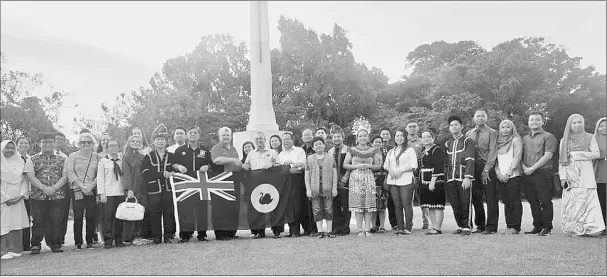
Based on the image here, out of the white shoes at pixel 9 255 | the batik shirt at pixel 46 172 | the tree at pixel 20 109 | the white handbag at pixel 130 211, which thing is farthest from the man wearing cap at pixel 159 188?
the tree at pixel 20 109

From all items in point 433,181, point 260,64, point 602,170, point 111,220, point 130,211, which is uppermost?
point 260,64

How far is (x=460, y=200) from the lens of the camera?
790 cm

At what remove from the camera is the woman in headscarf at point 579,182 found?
741cm

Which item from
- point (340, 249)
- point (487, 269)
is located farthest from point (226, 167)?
point (487, 269)

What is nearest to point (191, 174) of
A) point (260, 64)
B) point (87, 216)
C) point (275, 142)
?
point (275, 142)

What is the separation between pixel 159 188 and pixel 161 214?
1.32ft

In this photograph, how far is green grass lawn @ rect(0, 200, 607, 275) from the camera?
5.43m

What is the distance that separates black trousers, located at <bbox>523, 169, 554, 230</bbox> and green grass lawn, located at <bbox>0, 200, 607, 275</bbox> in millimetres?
278

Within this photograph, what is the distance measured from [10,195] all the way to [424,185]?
19.3ft

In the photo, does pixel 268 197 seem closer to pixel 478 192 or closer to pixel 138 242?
pixel 138 242

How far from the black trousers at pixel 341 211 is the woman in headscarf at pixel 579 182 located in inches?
125

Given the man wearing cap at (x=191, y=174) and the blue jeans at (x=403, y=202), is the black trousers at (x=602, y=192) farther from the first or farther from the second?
the man wearing cap at (x=191, y=174)

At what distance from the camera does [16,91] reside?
72.5 ft

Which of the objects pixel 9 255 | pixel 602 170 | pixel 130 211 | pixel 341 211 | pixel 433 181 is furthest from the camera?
pixel 341 211
